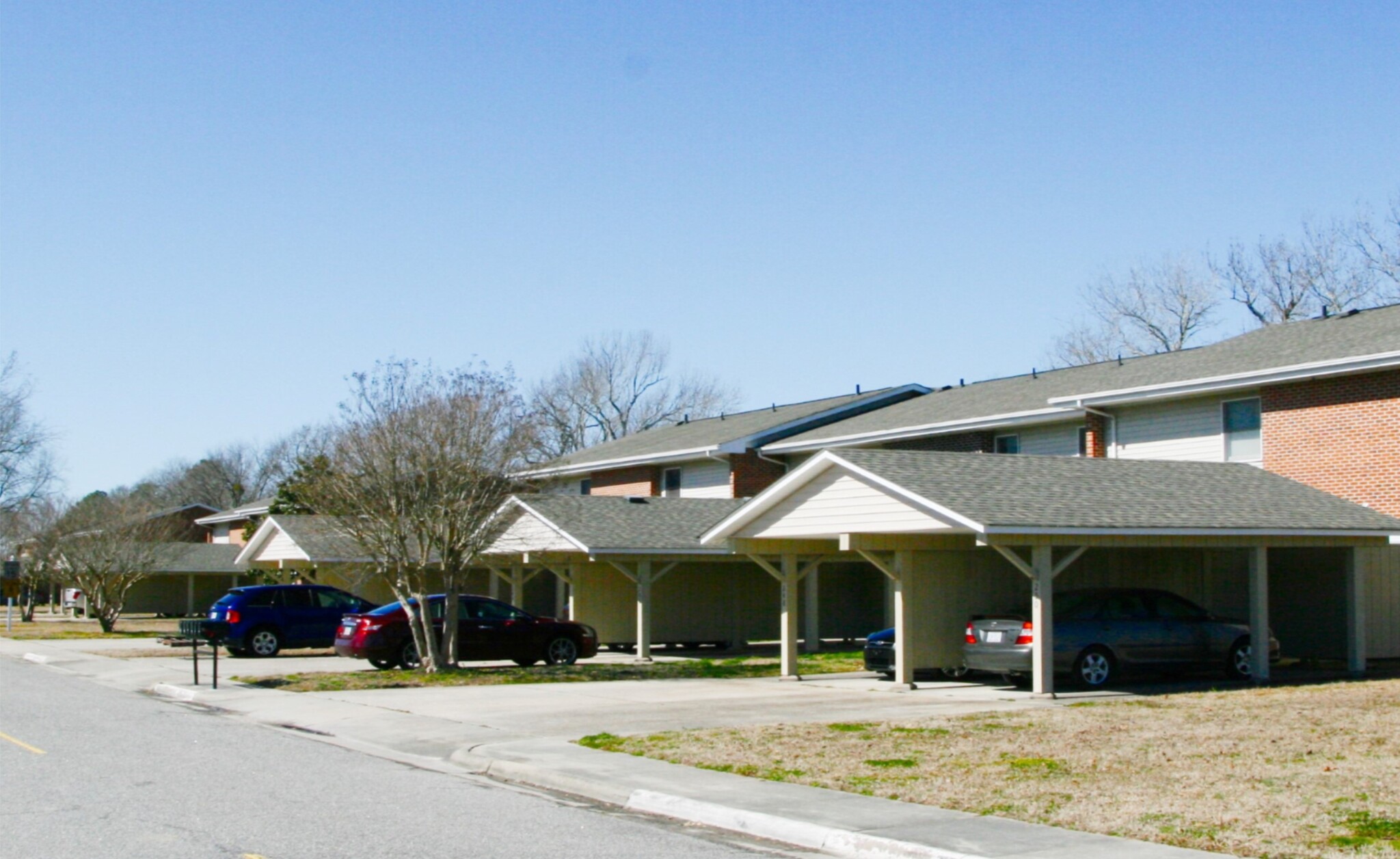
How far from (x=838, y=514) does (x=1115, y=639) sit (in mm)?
4355

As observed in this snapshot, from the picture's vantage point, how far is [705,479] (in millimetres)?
38938

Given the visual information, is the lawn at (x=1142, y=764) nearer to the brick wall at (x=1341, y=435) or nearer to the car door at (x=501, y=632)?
the brick wall at (x=1341, y=435)

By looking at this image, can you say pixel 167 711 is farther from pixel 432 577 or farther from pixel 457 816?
pixel 432 577

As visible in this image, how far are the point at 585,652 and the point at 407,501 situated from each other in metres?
5.25

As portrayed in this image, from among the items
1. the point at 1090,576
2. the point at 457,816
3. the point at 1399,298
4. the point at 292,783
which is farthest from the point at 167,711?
the point at 1399,298

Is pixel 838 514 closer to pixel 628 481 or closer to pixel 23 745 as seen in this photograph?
pixel 23 745

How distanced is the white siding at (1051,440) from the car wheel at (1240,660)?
837cm

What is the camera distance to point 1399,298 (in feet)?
147

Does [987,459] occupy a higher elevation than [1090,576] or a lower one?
higher

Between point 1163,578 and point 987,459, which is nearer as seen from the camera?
point 987,459

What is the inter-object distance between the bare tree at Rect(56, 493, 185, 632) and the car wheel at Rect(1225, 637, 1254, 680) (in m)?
37.6

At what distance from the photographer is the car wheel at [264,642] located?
Result: 105 ft

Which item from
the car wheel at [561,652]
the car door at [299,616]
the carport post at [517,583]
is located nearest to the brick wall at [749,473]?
the carport post at [517,583]

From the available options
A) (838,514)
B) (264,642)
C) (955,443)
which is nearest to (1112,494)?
(838,514)
